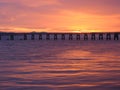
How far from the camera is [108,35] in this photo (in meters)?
146

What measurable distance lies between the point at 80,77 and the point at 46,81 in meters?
1.77

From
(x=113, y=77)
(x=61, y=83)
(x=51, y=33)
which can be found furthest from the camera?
(x=51, y=33)

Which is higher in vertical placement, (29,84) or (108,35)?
(29,84)

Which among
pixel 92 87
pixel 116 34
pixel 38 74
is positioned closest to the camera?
pixel 92 87

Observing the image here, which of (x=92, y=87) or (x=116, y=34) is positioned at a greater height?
(x=92, y=87)

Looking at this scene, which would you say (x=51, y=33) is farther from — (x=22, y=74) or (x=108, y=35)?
(x=22, y=74)

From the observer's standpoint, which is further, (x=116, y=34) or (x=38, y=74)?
(x=116, y=34)

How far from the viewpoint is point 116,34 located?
140375mm

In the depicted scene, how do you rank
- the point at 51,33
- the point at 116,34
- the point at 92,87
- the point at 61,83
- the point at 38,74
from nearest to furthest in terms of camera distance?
1. the point at 92,87
2. the point at 61,83
3. the point at 38,74
4. the point at 116,34
5. the point at 51,33

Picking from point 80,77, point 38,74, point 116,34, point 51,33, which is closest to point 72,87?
point 80,77

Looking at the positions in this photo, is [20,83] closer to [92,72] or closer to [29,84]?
[29,84]

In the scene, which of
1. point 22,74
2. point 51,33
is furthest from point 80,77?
point 51,33

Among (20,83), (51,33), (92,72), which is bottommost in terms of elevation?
(51,33)

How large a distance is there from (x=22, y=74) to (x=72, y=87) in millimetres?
4361
